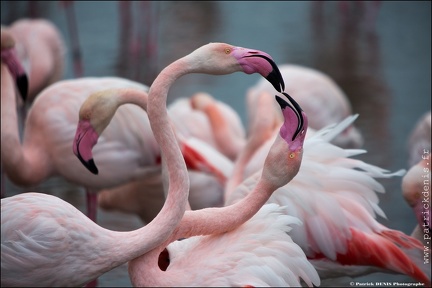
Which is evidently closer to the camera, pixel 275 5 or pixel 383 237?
pixel 383 237

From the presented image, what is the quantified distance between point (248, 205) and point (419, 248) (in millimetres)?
889

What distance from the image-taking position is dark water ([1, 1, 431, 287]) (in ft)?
24.4

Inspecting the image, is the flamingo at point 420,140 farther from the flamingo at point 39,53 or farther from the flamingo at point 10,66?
the flamingo at point 39,53

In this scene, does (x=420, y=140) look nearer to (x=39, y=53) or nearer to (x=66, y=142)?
(x=66, y=142)

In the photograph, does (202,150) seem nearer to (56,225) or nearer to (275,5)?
(56,225)

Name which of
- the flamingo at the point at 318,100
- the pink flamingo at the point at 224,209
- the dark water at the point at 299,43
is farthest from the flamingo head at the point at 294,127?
the dark water at the point at 299,43

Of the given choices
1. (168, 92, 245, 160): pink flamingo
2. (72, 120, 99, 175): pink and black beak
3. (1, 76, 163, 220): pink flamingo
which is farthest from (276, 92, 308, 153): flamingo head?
(168, 92, 245, 160): pink flamingo

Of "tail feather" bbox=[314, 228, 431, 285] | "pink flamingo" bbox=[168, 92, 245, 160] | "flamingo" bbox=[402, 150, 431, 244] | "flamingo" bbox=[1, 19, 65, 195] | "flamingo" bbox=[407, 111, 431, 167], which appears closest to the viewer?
"tail feather" bbox=[314, 228, 431, 285]

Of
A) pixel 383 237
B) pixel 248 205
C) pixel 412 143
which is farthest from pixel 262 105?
pixel 248 205

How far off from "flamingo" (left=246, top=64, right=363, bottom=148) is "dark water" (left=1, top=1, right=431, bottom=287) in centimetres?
31

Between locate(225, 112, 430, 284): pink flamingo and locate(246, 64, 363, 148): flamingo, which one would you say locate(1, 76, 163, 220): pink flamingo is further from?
locate(246, 64, 363, 148): flamingo

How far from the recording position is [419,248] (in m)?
3.61

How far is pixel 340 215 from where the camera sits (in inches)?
146

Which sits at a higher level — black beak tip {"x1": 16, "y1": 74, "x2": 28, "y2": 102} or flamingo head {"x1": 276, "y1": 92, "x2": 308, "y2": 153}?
flamingo head {"x1": 276, "y1": 92, "x2": 308, "y2": 153}
